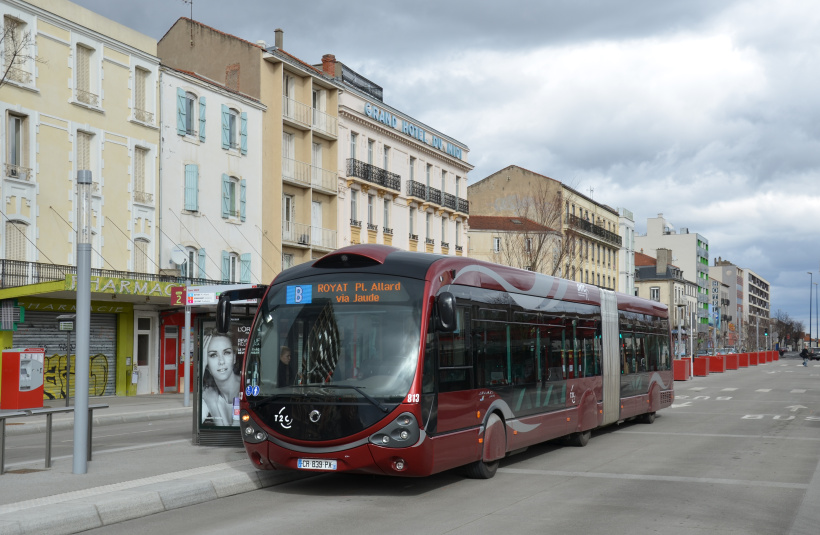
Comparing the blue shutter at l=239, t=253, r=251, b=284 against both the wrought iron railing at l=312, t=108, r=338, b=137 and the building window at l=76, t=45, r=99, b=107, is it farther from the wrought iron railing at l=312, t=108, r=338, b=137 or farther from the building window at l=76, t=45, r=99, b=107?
the building window at l=76, t=45, r=99, b=107

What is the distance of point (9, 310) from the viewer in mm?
28219

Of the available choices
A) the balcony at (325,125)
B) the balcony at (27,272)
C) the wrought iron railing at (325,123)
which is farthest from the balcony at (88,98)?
the wrought iron railing at (325,123)

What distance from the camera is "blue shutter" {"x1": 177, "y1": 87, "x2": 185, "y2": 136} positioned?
3609 cm

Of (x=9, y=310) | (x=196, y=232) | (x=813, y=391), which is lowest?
(x=813, y=391)

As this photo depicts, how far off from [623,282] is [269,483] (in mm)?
88373

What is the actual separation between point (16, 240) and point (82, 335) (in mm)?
19610

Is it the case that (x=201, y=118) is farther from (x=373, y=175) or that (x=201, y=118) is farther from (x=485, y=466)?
(x=485, y=466)

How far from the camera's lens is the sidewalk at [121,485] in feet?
28.1

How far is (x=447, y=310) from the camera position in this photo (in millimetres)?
10219

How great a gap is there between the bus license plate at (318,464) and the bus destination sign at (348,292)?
1.83 meters

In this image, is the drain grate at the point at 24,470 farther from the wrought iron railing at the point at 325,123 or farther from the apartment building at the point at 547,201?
the apartment building at the point at 547,201

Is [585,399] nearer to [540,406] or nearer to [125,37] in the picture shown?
[540,406]

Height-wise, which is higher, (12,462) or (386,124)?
(386,124)

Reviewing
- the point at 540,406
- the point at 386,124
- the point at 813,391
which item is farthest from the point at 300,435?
the point at 386,124
